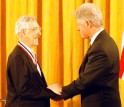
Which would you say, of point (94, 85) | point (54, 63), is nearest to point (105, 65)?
point (94, 85)

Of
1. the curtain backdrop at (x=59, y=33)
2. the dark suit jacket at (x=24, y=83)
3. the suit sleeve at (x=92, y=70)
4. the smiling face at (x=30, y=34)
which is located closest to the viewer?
the suit sleeve at (x=92, y=70)

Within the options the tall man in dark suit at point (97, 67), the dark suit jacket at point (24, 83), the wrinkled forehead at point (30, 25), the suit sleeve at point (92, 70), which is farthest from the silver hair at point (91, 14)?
the dark suit jacket at point (24, 83)

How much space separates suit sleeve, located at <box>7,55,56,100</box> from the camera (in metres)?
2.16

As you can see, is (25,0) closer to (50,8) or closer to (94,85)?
(50,8)

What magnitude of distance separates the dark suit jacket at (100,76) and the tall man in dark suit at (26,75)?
0.24 metres

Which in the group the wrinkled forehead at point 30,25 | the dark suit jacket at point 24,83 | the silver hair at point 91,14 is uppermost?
the silver hair at point 91,14

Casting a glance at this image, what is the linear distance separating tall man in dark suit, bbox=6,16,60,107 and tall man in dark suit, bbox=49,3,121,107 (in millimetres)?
233

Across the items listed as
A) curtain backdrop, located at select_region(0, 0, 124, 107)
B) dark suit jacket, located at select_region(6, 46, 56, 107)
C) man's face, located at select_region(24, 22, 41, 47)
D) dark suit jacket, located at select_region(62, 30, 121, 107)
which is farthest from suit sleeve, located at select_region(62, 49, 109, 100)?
curtain backdrop, located at select_region(0, 0, 124, 107)

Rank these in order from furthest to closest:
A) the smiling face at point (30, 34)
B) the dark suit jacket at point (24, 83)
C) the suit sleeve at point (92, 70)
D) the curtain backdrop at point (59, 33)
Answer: the curtain backdrop at point (59, 33)
the smiling face at point (30, 34)
the dark suit jacket at point (24, 83)
the suit sleeve at point (92, 70)

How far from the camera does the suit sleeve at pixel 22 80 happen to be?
2.16 metres

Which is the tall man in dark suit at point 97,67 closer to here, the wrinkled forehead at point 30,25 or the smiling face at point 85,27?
the smiling face at point 85,27

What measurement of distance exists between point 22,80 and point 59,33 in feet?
3.08

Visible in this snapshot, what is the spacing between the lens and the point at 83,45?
9.59ft

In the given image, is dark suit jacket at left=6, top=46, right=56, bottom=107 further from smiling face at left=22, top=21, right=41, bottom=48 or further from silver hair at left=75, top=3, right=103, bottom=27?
silver hair at left=75, top=3, right=103, bottom=27
